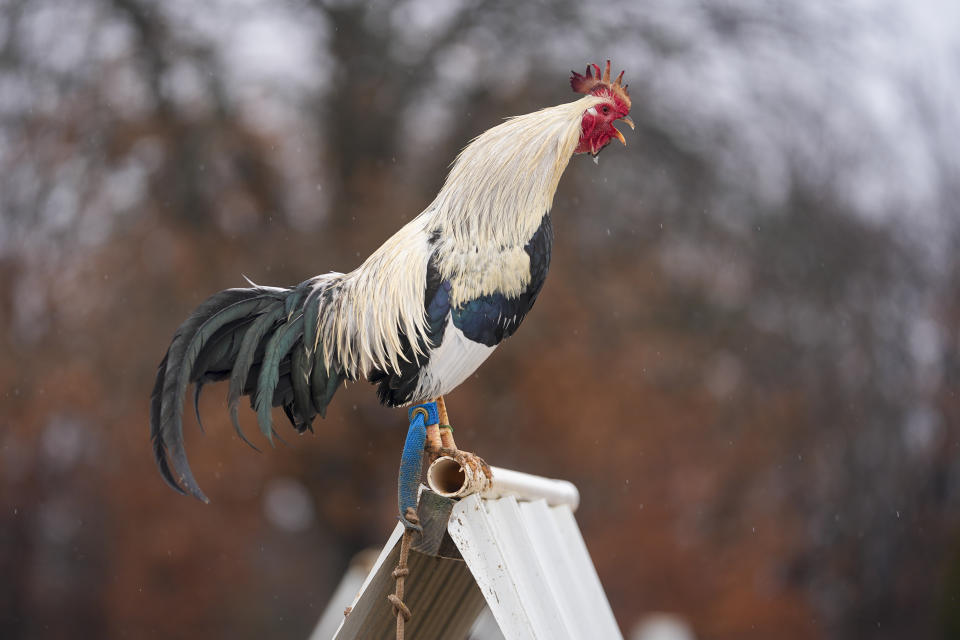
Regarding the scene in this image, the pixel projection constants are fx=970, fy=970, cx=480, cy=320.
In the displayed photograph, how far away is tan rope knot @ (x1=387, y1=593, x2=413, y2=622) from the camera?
1.85 meters

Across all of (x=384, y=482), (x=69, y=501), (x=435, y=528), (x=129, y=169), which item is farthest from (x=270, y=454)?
(x=435, y=528)

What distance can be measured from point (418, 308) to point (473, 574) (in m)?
0.51

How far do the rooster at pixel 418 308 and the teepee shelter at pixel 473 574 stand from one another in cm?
11

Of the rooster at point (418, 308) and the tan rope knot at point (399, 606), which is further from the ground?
the rooster at point (418, 308)

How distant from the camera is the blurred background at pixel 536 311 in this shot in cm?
654

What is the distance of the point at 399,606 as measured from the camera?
6.09 feet

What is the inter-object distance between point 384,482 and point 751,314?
9.21ft

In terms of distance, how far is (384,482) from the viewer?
21.8 feet

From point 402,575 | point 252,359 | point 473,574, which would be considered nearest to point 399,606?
point 402,575

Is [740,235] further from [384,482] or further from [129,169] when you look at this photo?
[129,169]

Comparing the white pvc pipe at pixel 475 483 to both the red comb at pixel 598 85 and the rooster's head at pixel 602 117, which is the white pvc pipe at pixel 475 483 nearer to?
the rooster's head at pixel 602 117

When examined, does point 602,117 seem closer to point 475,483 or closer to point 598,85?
point 598,85

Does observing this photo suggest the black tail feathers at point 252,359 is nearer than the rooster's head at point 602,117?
Yes

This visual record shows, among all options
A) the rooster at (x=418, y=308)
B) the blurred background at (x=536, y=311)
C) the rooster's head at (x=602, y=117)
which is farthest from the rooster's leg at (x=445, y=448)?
the blurred background at (x=536, y=311)
